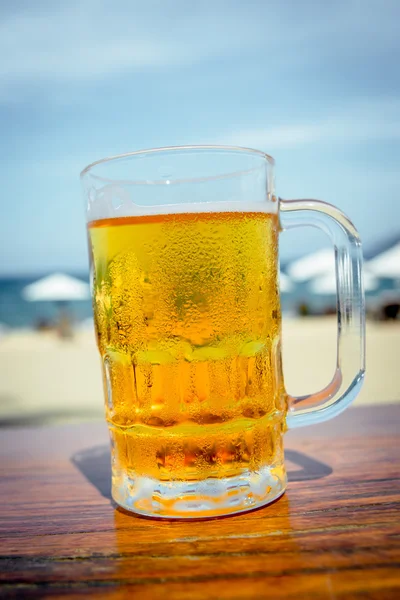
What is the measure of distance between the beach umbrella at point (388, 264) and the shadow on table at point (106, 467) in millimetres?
18445

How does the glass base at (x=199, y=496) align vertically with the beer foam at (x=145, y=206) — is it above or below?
below

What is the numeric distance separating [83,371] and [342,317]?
1508 centimetres

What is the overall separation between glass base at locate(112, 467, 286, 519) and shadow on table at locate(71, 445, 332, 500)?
10 cm

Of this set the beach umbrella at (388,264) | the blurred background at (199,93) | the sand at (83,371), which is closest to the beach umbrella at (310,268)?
the beach umbrella at (388,264)

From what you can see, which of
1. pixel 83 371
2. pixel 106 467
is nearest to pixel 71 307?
pixel 83 371

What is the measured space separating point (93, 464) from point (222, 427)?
0.41m

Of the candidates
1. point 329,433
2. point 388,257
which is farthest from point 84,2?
point 329,433

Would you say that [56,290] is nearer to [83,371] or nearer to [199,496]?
[83,371]

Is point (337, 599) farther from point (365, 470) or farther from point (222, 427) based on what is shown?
point (365, 470)

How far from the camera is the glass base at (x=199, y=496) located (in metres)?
0.88

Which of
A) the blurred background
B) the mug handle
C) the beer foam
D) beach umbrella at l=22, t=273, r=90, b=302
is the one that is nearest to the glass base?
the mug handle

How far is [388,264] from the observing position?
63.9ft

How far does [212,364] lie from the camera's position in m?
0.89

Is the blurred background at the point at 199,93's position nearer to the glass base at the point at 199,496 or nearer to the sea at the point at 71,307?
the sea at the point at 71,307
